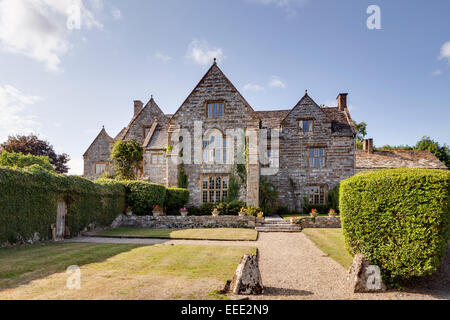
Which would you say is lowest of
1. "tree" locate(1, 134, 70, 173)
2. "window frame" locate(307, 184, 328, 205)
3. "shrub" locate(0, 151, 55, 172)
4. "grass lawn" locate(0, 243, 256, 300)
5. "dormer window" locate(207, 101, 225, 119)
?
"grass lawn" locate(0, 243, 256, 300)

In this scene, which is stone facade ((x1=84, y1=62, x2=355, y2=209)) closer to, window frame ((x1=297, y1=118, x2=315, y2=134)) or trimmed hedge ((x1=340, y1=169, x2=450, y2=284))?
window frame ((x1=297, y1=118, x2=315, y2=134))

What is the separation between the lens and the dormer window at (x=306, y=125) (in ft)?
84.6

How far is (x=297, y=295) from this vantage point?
5.99 metres

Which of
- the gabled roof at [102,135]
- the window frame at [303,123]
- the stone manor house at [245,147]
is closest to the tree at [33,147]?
the gabled roof at [102,135]

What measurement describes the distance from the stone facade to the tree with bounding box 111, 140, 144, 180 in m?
1.25

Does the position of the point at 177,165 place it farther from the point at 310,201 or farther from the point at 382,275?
the point at 382,275

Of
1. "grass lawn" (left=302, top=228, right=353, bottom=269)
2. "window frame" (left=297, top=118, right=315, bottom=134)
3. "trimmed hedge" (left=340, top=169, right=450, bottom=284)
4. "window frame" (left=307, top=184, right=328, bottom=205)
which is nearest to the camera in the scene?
"trimmed hedge" (left=340, top=169, right=450, bottom=284)

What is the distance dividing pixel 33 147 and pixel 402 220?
38640 mm

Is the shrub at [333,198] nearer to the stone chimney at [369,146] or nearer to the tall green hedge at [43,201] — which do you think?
the stone chimney at [369,146]

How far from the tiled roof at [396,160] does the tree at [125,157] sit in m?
24.1

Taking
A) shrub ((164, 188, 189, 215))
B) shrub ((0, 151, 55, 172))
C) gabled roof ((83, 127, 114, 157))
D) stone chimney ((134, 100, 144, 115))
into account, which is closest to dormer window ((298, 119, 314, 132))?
shrub ((164, 188, 189, 215))

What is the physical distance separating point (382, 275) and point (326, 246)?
5406 mm

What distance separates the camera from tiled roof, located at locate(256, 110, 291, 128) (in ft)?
90.6

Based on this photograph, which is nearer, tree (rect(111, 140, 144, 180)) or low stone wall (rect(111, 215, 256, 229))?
low stone wall (rect(111, 215, 256, 229))
